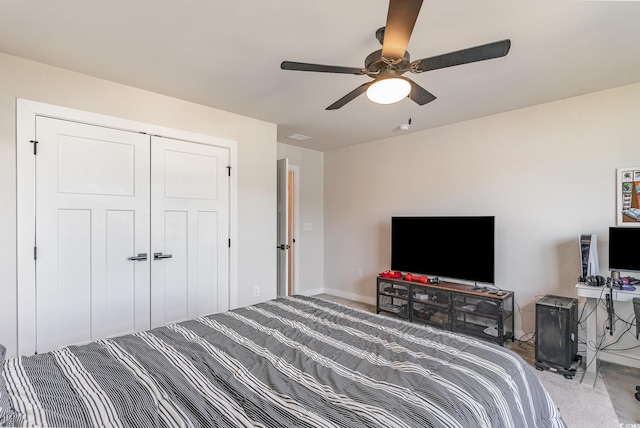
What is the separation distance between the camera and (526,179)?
3338 millimetres

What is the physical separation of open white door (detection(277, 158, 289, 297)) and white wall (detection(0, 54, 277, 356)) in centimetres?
23

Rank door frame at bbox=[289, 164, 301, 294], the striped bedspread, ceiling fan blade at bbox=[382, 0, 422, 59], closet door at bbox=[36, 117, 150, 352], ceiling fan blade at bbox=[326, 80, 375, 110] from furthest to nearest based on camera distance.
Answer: door frame at bbox=[289, 164, 301, 294], closet door at bbox=[36, 117, 150, 352], ceiling fan blade at bbox=[326, 80, 375, 110], ceiling fan blade at bbox=[382, 0, 422, 59], the striped bedspread

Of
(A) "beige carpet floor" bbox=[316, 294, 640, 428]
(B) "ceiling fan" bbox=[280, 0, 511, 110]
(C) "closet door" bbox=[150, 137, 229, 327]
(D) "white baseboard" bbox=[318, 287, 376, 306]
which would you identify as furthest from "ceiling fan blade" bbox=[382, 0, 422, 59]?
(D) "white baseboard" bbox=[318, 287, 376, 306]

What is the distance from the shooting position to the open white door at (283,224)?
414 centimetres

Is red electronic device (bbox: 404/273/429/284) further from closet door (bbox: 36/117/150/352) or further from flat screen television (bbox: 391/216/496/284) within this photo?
closet door (bbox: 36/117/150/352)

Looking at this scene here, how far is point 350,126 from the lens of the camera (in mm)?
3971

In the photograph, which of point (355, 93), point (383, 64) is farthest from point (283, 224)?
point (383, 64)

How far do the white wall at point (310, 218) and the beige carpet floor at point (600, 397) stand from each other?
3.18m

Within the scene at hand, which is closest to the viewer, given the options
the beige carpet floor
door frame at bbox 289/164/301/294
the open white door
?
the beige carpet floor

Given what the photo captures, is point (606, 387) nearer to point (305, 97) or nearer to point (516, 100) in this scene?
point (516, 100)

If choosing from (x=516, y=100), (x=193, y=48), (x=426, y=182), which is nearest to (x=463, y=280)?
(x=426, y=182)

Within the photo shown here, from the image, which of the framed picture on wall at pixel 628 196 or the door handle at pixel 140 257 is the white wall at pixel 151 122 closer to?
the door handle at pixel 140 257

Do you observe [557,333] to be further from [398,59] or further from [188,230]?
[188,230]

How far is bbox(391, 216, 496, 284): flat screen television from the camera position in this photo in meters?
3.44
